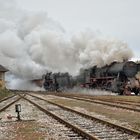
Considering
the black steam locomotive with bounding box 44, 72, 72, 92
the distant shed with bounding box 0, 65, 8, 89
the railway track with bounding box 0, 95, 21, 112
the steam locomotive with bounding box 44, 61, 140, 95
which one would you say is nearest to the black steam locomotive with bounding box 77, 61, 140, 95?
the steam locomotive with bounding box 44, 61, 140, 95

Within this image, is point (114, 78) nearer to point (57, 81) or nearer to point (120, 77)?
point (120, 77)

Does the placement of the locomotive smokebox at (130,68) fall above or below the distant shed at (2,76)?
below

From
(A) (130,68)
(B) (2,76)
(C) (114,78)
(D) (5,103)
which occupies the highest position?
(B) (2,76)

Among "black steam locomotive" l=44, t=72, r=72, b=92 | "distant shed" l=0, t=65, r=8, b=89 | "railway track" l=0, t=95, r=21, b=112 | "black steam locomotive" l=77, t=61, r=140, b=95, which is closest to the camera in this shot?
"railway track" l=0, t=95, r=21, b=112

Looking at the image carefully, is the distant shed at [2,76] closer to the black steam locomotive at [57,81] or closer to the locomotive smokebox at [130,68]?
the black steam locomotive at [57,81]

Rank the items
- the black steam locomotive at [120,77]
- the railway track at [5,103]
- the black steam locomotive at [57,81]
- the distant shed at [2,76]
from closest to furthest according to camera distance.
Result: the railway track at [5,103], the black steam locomotive at [120,77], the black steam locomotive at [57,81], the distant shed at [2,76]

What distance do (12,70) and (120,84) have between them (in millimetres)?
27525

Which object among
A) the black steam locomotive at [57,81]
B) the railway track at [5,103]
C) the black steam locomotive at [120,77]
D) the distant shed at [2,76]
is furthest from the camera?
the distant shed at [2,76]

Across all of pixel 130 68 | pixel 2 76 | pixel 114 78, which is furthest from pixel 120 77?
pixel 2 76

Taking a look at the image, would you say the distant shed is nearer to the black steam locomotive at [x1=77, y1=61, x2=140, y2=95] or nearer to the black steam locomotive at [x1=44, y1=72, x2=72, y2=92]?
the black steam locomotive at [x1=44, y1=72, x2=72, y2=92]

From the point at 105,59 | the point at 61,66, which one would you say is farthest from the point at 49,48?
the point at 105,59

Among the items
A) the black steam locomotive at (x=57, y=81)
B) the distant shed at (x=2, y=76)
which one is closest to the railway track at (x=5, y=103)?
the black steam locomotive at (x=57, y=81)

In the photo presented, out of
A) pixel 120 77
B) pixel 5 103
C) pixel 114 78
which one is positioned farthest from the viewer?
pixel 114 78

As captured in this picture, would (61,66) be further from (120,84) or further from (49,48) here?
(120,84)
